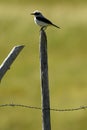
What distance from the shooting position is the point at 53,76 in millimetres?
17781

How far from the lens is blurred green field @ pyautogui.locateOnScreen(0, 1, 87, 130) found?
14.5m

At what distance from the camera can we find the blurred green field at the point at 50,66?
1451 cm

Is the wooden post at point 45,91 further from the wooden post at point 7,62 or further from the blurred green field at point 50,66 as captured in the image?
the blurred green field at point 50,66

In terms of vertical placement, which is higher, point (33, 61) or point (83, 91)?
point (33, 61)

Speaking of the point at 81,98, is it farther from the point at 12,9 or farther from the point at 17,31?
the point at 12,9

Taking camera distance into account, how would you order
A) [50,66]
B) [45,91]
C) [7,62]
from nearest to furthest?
[7,62] → [45,91] → [50,66]

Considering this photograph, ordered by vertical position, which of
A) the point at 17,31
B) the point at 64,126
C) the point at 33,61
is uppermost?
the point at 17,31

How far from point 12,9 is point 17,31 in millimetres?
2456

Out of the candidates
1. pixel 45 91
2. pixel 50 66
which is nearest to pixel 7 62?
pixel 45 91

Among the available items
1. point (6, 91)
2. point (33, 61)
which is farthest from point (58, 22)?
point (6, 91)

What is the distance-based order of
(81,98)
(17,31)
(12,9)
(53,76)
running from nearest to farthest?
(81,98)
(53,76)
(17,31)
(12,9)

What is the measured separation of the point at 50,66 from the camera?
18516 mm

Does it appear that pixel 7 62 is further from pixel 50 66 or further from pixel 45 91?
pixel 50 66

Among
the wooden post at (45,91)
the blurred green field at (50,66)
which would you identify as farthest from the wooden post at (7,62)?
the blurred green field at (50,66)
